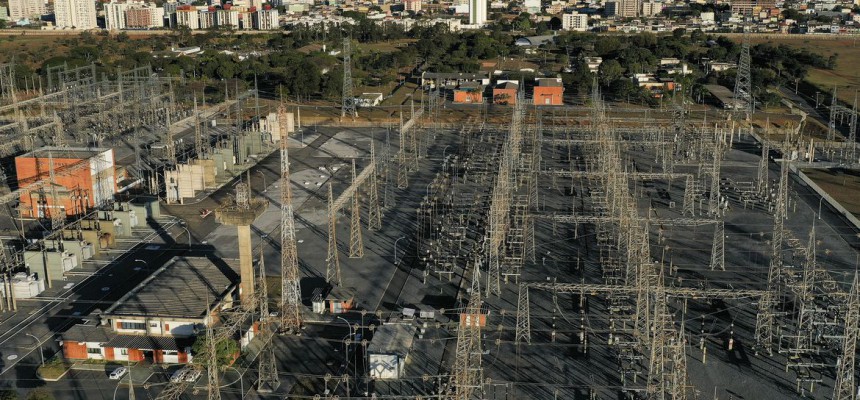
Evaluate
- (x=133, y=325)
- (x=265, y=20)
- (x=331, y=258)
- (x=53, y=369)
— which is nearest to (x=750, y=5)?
(x=265, y=20)

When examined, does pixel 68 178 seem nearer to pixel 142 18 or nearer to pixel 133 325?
pixel 133 325

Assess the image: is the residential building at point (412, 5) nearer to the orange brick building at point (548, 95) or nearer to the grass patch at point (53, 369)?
the orange brick building at point (548, 95)

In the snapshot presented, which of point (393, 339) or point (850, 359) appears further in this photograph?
point (393, 339)

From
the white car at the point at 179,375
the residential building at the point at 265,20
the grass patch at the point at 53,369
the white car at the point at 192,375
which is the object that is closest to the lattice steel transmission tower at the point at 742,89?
the white car at the point at 192,375

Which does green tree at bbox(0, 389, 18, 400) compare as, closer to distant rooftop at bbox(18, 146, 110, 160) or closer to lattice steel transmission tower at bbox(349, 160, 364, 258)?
lattice steel transmission tower at bbox(349, 160, 364, 258)

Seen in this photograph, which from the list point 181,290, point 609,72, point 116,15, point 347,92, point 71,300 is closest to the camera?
point 181,290

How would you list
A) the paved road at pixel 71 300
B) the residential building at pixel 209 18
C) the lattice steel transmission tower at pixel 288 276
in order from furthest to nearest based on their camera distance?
the residential building at pixel 209 18
the lattice steel transmission tower at pixel 288 276
the paved road at pixel 71 300
